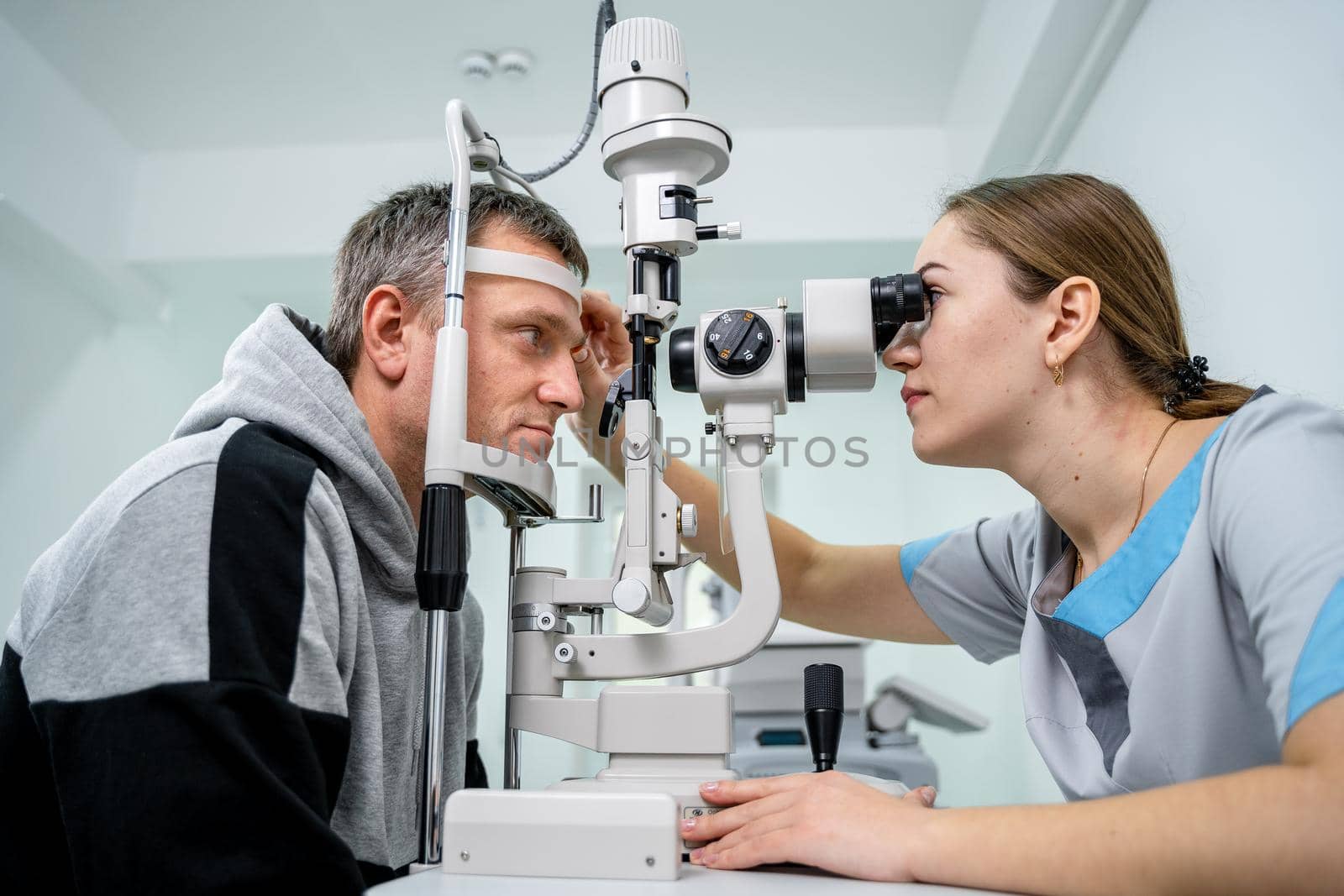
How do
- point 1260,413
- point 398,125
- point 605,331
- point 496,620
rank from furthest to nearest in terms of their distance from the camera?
point 496,620, point 398,125, point 605,331, point 1260,413

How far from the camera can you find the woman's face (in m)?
1.29

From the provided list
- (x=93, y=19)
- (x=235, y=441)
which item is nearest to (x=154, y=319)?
(x=93, y=19)

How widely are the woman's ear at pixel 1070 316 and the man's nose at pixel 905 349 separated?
17 cm

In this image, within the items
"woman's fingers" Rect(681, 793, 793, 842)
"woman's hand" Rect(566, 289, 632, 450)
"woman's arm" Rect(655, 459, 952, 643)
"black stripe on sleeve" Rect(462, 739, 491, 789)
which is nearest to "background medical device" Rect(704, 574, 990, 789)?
"woman's arm" Rect(655, 459, 952, 643)

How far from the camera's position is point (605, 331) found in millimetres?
1645

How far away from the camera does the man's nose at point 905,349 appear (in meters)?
1.36

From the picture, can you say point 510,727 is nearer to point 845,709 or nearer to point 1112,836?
point 1112,836

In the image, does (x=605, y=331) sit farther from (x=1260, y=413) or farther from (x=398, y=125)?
(x=398, y=125)

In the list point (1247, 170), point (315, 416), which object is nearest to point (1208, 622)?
point (315, 416)

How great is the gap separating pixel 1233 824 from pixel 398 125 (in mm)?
3573

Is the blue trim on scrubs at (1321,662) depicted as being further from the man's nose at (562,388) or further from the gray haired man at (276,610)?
the man's nose at (562,388)

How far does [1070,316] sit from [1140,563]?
0.35 metres

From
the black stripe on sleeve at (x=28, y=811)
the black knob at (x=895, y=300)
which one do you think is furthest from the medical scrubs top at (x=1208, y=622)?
the black stripe on sleeve at (x=28, y=811)

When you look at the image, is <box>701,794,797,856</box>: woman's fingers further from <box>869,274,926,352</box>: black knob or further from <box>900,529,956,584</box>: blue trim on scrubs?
<box>900,529,956,584</box>: blue trim on scrubs
